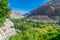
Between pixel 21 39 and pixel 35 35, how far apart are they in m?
1.90

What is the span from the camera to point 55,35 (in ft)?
84.7

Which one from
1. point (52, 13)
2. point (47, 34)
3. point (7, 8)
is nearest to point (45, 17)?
point (52, 13)

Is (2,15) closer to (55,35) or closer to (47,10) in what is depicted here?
(55,35)

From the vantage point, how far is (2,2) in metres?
34.1

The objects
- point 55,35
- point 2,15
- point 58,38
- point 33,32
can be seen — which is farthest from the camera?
point 2,15

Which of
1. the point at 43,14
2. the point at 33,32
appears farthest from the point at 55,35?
the point at 43,14

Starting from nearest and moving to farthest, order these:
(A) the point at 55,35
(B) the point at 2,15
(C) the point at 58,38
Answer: (C) the point at 58,38
(A) the point at 55,35
(B) the point at 2,15

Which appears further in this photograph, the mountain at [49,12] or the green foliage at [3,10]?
the mountain at [49,12]

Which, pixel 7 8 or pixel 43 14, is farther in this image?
pixel 43 14

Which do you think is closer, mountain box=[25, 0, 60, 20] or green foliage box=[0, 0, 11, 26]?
green foliage box=[0, 0, 11, 26]

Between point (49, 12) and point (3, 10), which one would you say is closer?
point (3, 10)

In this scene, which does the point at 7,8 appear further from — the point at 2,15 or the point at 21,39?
the point at 21,39

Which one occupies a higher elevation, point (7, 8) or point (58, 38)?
point (7, 8)

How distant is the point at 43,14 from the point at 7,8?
3513 inches
